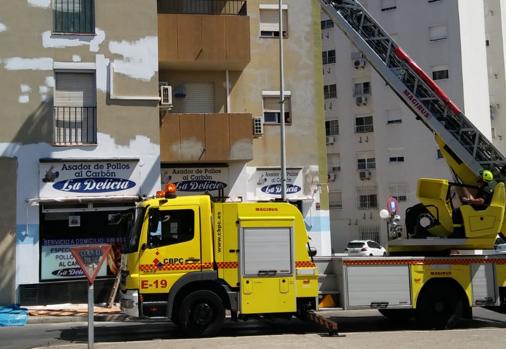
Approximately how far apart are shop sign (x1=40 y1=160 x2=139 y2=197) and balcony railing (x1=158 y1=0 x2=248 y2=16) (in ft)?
21.4

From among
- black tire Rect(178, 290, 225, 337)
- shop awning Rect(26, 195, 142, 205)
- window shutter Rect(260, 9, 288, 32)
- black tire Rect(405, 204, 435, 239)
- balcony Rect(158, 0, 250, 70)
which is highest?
window shutter Rect(260, 9, 288, 32)

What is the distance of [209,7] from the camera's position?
2367 centimetres

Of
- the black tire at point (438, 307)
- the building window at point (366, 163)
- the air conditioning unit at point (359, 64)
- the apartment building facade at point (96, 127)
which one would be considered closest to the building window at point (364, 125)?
the building window at point (366, 163)

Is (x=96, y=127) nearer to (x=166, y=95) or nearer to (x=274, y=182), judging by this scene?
(x=166, y=95)

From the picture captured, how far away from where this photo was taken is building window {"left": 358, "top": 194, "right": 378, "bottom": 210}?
44.2 m

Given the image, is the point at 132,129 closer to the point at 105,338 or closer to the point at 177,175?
the point at 177,175

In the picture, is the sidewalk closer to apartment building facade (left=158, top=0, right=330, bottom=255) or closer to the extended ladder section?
apartment building facade (left=158, top=0, right=330, bottom=255)

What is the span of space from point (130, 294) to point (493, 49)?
42425 millimetres

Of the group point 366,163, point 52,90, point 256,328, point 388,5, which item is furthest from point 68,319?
point 388,5

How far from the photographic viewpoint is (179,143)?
849 inches

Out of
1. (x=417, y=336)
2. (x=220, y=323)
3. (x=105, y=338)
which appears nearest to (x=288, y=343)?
(x=220, y=323)

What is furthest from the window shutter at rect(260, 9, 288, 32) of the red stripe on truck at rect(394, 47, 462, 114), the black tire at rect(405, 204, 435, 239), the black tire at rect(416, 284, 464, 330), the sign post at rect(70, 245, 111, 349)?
the sign post at rect(70, 245, 111, 349)

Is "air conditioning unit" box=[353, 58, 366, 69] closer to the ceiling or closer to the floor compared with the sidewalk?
closer to the ceiling

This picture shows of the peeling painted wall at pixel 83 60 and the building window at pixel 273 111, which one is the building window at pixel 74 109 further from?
the building window at pixel 273 111
